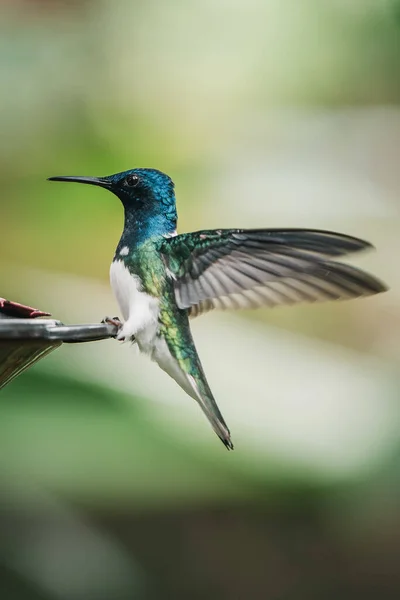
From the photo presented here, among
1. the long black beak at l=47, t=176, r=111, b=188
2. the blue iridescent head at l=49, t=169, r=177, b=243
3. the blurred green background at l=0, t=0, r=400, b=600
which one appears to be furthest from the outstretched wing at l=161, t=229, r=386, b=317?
the blurred green background at l=0, t=0, r=400, b=600

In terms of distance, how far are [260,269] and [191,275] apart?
10.3 inches

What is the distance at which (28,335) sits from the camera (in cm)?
152

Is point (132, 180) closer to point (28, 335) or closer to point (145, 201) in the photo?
point (145, 201)

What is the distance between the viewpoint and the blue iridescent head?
8.47 feet

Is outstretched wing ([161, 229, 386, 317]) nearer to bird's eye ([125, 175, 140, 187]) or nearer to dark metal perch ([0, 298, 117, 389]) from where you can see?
bird's eye ([125, 175, 140, 187])

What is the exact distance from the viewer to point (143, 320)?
2.39m

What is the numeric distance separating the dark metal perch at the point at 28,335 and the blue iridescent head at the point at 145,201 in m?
0.75

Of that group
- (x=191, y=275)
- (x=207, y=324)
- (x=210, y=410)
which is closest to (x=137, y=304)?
(x=191, y=275)

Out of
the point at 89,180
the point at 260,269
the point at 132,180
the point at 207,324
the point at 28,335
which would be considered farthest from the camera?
the point at 207,324

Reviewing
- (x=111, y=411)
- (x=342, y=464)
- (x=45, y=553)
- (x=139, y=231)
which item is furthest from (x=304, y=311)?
(x=139, y=231)

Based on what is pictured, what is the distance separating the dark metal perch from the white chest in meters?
0.53

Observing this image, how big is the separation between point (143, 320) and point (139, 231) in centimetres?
30

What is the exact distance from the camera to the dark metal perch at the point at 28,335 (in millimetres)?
1521
